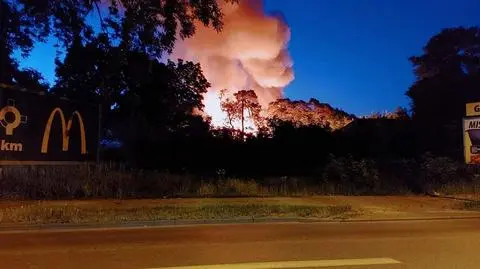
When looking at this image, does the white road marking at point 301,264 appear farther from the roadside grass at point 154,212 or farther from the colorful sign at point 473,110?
the colorful sign at point 473,110

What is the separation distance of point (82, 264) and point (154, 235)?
3.46m

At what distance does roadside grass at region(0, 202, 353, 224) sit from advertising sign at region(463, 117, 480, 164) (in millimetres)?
6951

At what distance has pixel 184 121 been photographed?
3850 cm

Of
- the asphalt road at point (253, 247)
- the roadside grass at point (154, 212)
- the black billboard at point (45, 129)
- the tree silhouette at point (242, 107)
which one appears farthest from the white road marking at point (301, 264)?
the tree silhouette at point (242, 107)

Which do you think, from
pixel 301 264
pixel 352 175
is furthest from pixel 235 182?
pixel 301 264

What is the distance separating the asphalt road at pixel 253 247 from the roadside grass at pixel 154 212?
1.10m

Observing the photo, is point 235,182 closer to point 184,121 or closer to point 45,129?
point 45,129

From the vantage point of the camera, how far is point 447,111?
4309cm

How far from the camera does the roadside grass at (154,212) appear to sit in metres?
14.4

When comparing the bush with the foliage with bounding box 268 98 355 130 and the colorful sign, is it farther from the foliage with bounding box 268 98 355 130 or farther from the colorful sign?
the foliage with bounding box 268 98 355 130

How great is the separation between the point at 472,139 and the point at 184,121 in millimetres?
20882

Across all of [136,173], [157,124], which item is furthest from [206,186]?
[157,124]

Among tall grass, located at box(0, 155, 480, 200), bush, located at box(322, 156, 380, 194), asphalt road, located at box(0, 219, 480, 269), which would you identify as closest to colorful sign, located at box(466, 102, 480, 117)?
tall grass, located at box(0, 155, 480, 200)

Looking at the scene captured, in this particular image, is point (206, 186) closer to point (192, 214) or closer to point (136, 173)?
point (136, 173)
